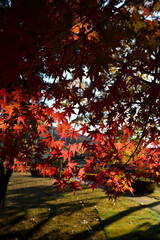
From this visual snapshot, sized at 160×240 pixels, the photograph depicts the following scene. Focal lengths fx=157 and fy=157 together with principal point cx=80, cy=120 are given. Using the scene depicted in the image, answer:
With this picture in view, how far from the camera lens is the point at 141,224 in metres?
4.53

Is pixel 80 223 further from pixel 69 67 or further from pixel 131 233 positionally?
pixel 69 67

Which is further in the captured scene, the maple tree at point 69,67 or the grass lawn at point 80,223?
the grass lawn at point 80,223

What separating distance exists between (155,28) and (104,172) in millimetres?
2642

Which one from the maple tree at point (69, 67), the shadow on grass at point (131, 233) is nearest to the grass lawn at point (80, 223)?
the shadow on grass at point (131, 233)

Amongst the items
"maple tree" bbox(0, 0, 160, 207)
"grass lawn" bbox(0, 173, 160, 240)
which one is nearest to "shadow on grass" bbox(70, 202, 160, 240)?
"grass lawn" bbox(0, 173, 160, 240)

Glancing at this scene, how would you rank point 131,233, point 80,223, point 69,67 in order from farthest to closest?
point 80,223, point 131,233, point 69,67

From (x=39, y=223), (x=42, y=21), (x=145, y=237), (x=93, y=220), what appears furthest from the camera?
(x=93, y=220)

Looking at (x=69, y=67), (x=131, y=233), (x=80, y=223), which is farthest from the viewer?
(x=80, y=223)

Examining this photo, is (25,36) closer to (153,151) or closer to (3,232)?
(153,151)

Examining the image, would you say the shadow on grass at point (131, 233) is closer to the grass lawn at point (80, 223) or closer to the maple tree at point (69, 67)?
the grass lawn at point (80, 223)

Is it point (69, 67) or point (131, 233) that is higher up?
point (69, 67)

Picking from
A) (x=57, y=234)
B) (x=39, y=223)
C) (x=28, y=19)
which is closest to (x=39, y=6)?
(x=28, y=19)

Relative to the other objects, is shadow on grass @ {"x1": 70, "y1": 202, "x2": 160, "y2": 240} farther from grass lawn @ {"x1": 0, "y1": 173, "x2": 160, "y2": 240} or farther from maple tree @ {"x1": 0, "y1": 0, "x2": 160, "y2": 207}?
maple tree @ {"x1": 0, "y1": 0, "x2": 160, "y2": 207}

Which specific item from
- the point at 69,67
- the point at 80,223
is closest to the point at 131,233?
the point at 80,223
